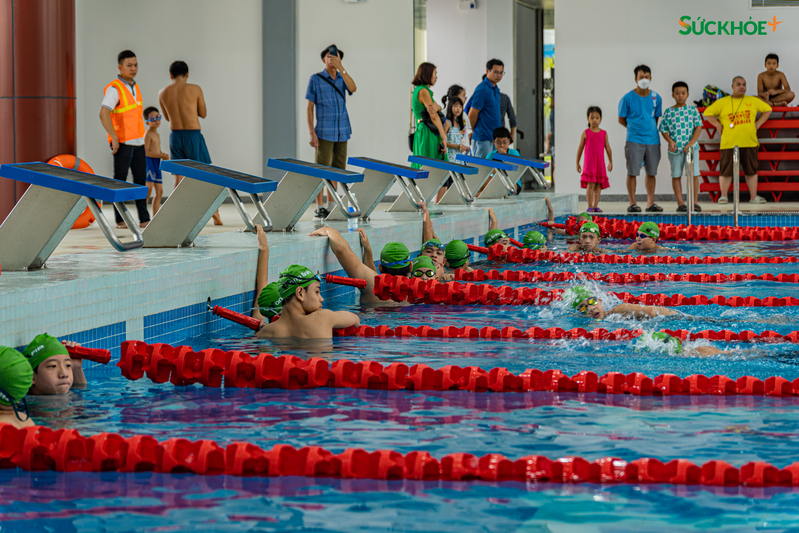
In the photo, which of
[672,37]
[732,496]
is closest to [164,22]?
→ [672,37]

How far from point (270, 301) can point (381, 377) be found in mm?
1288

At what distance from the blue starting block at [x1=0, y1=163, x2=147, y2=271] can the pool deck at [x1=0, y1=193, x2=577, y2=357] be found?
0.12 m

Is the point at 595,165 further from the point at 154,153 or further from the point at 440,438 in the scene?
the point at 440,438

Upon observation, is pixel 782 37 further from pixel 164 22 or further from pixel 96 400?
pixel 96 400

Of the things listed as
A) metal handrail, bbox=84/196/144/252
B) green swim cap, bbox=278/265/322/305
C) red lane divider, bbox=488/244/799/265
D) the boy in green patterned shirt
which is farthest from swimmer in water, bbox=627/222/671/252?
metal handrail, bbox=84/196/144/252

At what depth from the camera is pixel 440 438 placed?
328 cm

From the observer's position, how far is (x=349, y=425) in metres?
3.50

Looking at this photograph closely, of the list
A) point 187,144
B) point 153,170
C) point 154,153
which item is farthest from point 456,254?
point 153,170

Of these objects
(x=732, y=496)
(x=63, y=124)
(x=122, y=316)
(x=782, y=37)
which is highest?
(x=782, y=37)

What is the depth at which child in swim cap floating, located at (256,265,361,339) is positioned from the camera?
503 cm

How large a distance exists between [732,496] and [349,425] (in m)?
1.43

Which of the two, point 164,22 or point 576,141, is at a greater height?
point 164,22

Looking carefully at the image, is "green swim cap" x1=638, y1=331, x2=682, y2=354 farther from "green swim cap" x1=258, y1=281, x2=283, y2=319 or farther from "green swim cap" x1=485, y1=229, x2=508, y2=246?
"green swim cap" x1=485, y1=229, x2=508, y2=246

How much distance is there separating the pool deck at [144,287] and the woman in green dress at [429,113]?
3089 millimetres
